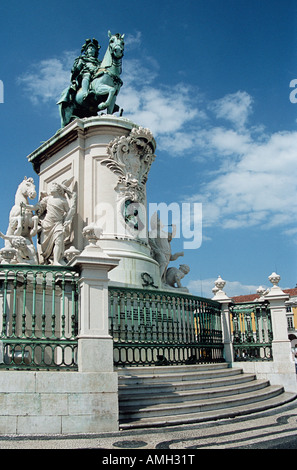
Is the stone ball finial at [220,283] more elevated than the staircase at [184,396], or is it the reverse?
the stone ball finial at [220,283]

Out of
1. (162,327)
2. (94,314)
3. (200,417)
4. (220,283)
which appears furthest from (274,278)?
(94,314)

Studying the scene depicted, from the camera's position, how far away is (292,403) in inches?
404

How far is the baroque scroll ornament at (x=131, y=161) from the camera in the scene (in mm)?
13781

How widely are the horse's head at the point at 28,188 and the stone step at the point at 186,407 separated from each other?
698cm

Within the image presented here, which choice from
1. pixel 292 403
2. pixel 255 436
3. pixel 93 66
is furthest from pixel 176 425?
pixel 93 66

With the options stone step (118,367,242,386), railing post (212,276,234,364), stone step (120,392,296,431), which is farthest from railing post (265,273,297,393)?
stone step (120,392,296,431)

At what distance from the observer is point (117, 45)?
15.2 m

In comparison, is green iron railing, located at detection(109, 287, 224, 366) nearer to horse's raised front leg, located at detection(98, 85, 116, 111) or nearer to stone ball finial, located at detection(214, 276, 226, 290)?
stone ball finial, located at detection(214, 276, 226, 290)

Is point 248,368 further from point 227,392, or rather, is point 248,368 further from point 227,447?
point 227,447

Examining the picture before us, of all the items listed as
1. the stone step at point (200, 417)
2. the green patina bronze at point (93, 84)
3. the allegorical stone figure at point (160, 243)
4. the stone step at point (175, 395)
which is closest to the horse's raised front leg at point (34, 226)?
the allegorical stone figure at point (160, 243)

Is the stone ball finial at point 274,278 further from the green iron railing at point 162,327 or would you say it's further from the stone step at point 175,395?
the stone step at point 175,395

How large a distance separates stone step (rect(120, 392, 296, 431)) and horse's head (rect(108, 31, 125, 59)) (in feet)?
37.2
